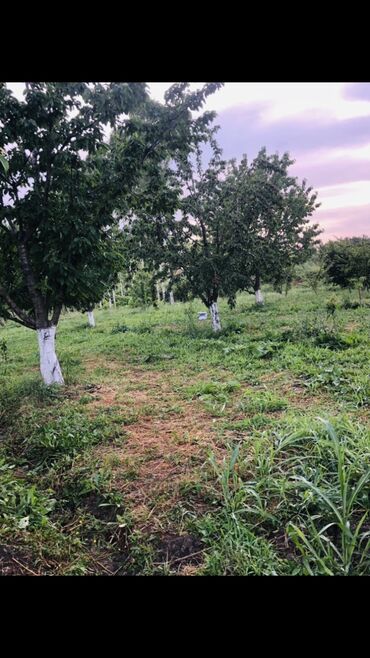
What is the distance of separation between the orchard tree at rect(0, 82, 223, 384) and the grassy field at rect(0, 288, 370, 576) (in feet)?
4.24

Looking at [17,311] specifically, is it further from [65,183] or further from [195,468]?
[195,468]

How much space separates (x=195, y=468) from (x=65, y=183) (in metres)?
3.66

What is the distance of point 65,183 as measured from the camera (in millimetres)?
4602

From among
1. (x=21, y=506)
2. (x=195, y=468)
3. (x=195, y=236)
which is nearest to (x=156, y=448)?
(x=195, y=468)

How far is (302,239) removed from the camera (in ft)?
44.2

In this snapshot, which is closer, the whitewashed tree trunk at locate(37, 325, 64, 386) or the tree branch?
the tree branch

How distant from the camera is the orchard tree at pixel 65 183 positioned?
4168 millimetres

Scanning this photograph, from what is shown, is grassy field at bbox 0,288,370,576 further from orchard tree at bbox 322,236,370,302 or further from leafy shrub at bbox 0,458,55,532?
orchard tree at bbox 322,236,370,302

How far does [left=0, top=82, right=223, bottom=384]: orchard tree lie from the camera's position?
164 inches

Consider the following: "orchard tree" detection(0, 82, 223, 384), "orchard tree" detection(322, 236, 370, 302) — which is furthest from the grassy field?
"orchard tree" detection(322, 236, 370, 302)
